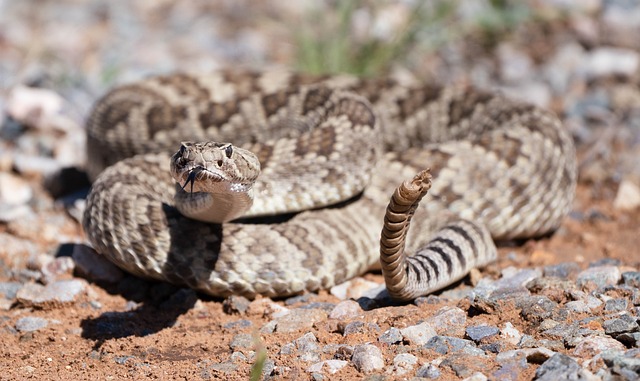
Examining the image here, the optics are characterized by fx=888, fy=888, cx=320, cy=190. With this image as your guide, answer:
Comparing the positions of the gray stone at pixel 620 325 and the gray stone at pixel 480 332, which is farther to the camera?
the gray stone at pixel 480 332

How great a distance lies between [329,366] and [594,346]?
1.39m

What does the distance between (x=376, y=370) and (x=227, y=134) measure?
152 inches

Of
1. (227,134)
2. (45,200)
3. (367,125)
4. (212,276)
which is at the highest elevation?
(367,125)

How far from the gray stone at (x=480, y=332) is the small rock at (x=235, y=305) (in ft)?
5.53

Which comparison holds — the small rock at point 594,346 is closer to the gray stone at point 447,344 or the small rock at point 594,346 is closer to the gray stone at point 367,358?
the gray stone at point 447,344

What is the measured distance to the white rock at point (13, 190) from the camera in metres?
8.34

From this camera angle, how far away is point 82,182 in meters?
8.73

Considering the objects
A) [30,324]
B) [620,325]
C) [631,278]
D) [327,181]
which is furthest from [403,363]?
[30,324]

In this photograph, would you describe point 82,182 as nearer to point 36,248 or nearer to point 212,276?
point 36,248

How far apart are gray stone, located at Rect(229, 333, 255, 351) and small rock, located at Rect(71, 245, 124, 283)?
160cm

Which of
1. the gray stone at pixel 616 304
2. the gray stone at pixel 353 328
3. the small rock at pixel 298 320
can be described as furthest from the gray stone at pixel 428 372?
the gray stone at pixel 616 304

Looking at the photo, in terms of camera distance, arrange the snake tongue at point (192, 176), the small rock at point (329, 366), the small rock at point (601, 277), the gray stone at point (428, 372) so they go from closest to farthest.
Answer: the gray stone at point (428, 372)
the small rock at point (329, 366)
the snake tongue at point (192, 176)
the small rock at point (601, 277)

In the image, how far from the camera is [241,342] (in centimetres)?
537

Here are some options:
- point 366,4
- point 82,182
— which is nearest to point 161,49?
point 366,4
